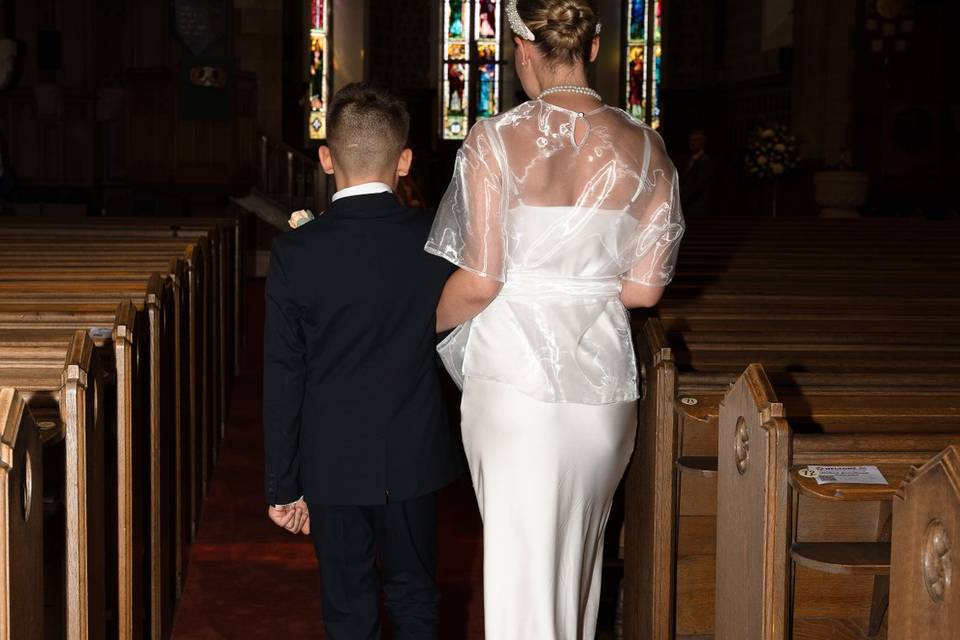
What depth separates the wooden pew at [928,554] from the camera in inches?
61.9

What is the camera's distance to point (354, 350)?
243cm

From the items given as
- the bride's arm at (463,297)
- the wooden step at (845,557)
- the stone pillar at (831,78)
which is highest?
the stone pillar at (831,78)

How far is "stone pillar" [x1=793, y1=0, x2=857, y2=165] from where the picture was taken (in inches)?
527

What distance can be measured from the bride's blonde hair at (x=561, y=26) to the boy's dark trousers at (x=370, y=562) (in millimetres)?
909

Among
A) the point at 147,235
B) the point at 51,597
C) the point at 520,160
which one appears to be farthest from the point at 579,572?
the point at 147,235

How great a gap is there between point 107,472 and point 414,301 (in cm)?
126

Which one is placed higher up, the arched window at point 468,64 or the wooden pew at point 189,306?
the arched window at point 468,64

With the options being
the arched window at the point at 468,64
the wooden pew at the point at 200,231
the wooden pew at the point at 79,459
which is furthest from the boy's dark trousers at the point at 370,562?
the arched window at the point at 468,64

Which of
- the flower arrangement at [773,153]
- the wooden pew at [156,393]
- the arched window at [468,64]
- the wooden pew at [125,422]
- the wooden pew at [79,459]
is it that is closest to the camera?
the wooden pew at [79,459]

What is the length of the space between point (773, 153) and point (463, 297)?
1079 cm

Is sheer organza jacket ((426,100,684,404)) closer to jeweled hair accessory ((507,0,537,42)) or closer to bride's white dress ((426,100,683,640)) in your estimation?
bride's white dress ((426,100,683,640))

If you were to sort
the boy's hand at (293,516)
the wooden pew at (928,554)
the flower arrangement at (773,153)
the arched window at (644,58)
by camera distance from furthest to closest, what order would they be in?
the arched window at (644,58) → the flower arrangement at (773,153) → the boy's hand at (293,516) → the wooden pew at (928,554)

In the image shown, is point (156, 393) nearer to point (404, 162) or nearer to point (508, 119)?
point (404, 162)

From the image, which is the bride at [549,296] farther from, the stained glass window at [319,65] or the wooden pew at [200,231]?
the stained glass window at [319,65]
